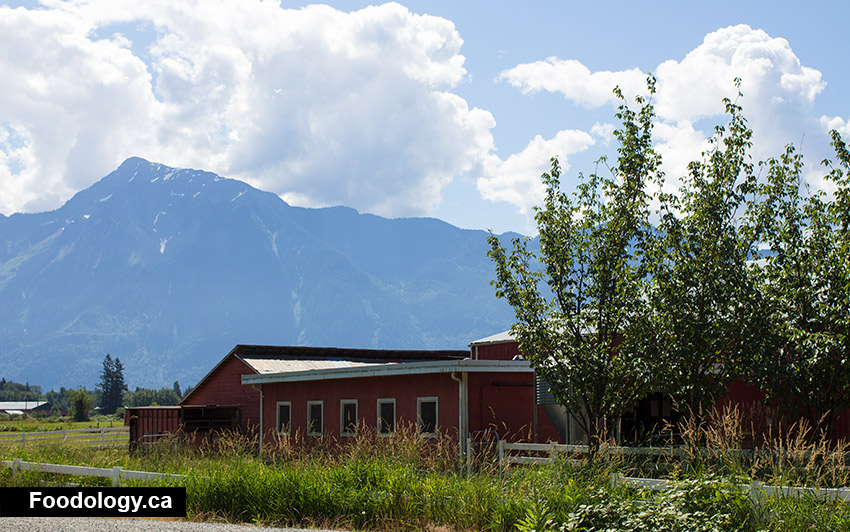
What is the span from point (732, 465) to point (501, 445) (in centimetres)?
487

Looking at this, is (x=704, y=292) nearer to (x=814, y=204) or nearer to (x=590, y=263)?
(x=590, y=263)

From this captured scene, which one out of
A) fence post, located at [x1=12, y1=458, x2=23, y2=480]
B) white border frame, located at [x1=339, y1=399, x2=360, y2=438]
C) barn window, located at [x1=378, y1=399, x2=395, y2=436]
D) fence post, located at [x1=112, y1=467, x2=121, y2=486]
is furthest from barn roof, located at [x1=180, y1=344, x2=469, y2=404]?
fence post, located at [x1=112, y1=467, x2=121, y2=486]

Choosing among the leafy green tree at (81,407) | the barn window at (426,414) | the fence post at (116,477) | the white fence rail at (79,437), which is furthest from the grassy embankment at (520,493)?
the leafy green tree at (81,407)

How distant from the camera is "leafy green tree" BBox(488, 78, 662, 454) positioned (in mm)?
13273

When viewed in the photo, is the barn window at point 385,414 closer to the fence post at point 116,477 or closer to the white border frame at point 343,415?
the white border frame at point 343,415

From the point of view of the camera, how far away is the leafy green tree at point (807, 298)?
13.2 metres

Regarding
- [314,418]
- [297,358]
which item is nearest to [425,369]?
[314,418]

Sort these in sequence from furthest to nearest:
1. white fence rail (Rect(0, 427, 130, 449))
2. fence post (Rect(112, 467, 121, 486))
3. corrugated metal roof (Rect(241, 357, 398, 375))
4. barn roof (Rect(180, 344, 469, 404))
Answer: white fence rail (Rect(0, 427, 130, 449)), barn roof (Rect(180, 344, 469, 404)), corrugated metal roof (Rect(241, 357, 398, 375)), fence post (Rect(112, 467, 121, 486))

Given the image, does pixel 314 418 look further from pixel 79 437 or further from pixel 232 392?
pixel 79 437

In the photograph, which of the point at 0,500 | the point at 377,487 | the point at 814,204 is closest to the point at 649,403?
the point at 814,204

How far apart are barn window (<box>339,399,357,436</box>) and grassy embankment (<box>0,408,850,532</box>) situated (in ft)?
22.6

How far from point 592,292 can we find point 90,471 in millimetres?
8880

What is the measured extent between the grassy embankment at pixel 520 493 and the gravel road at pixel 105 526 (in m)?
1.03

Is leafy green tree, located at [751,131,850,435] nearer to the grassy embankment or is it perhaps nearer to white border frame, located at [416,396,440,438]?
the grassy embankment
